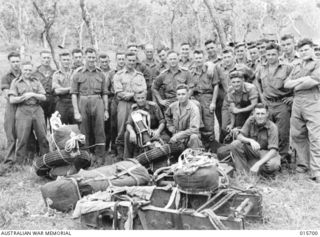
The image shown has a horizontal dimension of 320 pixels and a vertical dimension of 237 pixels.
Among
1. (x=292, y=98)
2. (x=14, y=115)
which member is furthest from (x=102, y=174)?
(x=292, y=98)

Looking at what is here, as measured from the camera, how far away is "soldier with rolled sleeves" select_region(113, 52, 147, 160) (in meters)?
6.88

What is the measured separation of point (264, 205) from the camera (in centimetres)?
492

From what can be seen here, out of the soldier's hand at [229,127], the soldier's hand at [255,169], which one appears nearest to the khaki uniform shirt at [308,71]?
the soldier's hand at [229,127]

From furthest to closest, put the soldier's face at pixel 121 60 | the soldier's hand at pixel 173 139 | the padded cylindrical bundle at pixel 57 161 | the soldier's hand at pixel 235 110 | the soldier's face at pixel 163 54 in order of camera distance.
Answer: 1. the soldier's face at pixel 163 54
2. the soldier's face at pixel 121 60
3. the soldier's hand at pixel 235 110
4. the soldier's hand at pixel 173 139
5. the padded cylindrical bundle at pixel 57 161

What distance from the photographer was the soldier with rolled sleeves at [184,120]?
6.24m

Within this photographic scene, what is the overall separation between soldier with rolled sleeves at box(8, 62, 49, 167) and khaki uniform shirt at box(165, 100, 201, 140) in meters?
2.09

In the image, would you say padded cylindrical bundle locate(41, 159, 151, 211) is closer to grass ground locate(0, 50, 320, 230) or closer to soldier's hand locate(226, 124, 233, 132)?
grass ground locate(0, 50, 320, 230)

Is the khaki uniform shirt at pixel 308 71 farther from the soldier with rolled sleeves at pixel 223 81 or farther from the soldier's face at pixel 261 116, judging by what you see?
the soldier with rolled sleeves at pixel 223 81

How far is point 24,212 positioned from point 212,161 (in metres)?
2.36

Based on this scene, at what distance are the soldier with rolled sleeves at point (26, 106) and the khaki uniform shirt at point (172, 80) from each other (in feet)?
6.69

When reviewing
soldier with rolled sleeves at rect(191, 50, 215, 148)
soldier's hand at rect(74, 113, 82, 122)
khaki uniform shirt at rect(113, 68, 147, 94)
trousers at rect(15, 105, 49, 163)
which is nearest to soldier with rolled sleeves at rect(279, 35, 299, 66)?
soldier with rolled sleeves at rect(191, 50, 215, 148)

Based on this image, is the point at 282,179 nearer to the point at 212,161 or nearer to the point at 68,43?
the point at 212,161

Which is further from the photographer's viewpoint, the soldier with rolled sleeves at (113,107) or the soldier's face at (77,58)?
the soldier's face at (77,58)

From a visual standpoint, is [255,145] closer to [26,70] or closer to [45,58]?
[26,70]
